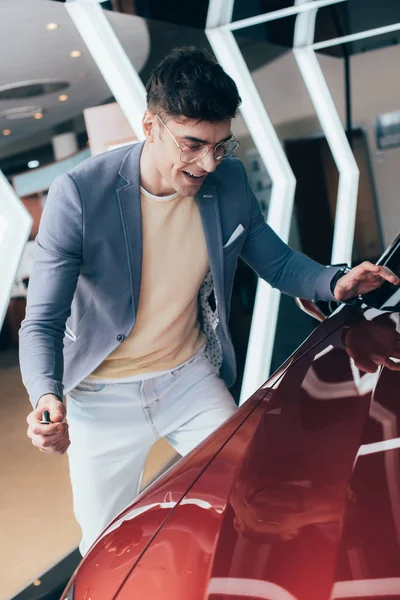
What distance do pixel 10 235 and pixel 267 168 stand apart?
Result: 2.41 metres

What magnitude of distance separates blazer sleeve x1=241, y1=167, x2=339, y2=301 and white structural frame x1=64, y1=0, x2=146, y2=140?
128cm

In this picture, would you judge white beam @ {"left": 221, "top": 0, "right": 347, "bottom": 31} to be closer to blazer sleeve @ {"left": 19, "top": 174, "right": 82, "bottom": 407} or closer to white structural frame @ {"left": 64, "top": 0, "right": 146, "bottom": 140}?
white structural frame @ {"left": 64, "top": 0, "right": 146, "bottom": 140}

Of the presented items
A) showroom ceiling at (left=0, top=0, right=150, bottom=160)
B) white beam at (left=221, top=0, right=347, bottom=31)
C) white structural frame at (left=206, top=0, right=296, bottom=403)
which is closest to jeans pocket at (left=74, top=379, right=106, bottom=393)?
showroom ceiling at (left=0, top=0, right=150, bottom=160)

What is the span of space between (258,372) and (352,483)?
9.94 feet

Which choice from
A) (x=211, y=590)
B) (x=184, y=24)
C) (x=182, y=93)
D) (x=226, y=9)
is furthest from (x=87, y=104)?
(x=211, y=590)

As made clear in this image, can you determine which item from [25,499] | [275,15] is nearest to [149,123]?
Result: [25,499]

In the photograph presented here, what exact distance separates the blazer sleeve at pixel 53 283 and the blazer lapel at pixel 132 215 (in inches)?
4.9

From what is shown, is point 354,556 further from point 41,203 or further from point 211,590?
point 41,203

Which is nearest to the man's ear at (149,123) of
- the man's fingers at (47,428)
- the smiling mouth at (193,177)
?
the smiling mouth at (193,177)

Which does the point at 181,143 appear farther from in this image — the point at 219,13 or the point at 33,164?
the point at 219,13

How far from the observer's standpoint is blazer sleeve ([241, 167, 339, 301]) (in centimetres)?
187

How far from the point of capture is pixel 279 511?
101cm

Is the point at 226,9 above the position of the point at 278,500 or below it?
above

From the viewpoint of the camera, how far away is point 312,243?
527 centimetres
